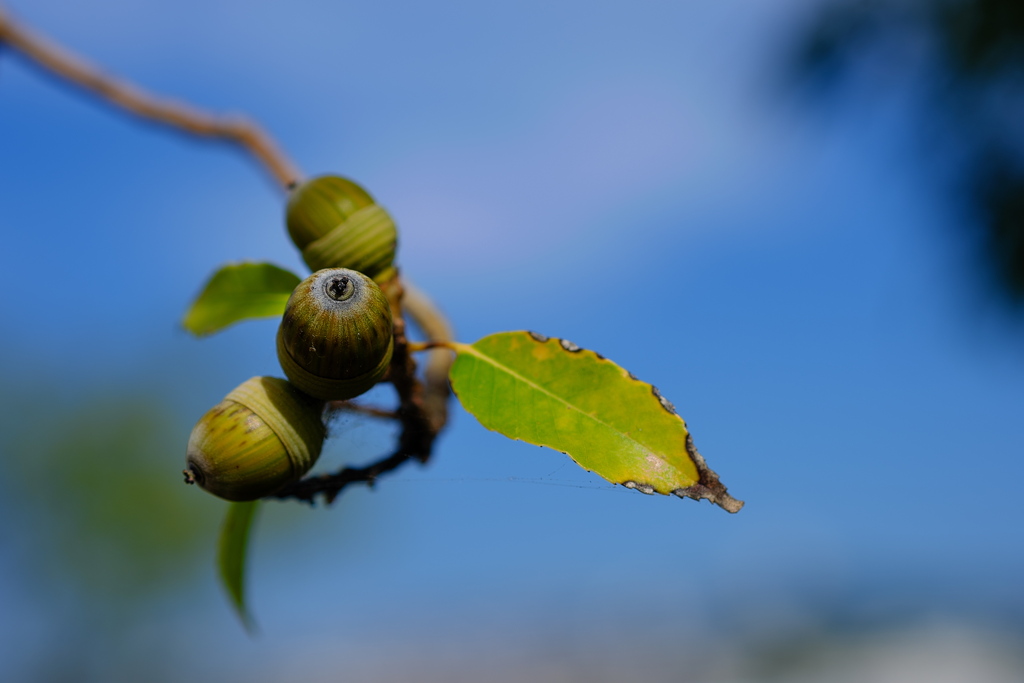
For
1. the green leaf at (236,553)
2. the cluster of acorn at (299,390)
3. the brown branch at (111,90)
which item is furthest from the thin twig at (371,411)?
the brown branch at (111,90)

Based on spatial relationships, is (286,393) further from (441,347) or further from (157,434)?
(157,434)

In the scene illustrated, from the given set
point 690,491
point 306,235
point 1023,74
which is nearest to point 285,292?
point 306,235

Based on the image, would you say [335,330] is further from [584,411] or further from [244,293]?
[244,293]

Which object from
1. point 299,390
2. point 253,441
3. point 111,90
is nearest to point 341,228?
point 299,390

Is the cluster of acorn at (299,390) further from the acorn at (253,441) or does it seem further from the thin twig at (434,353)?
the thin twig at (434,353)

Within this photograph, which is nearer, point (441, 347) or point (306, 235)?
point (306, 235)

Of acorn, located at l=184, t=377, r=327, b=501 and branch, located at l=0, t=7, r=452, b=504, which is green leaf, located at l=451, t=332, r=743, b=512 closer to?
branch, located at l=0, t=7, r=452, b=504
